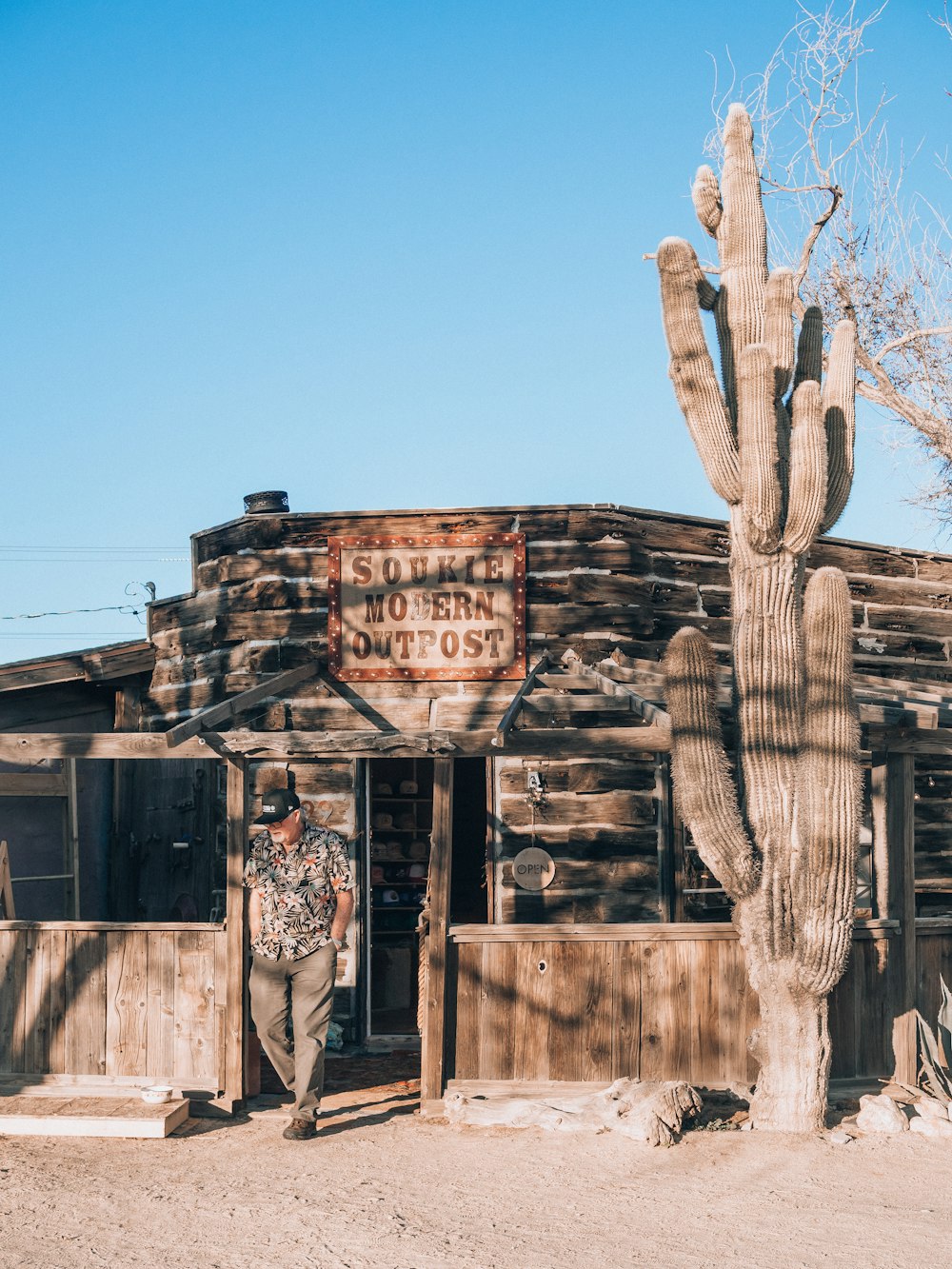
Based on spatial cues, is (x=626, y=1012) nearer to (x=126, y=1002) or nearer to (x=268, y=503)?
(x=126, y=1002)

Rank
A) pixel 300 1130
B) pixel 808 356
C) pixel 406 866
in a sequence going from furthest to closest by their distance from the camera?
pixel 406 866 → pixel 808 356 → pixel 300 1130

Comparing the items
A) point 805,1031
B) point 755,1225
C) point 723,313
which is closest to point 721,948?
point 805,1031

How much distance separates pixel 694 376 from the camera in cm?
779

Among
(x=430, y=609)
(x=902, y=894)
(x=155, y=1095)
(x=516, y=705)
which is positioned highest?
(x=430, y=609)

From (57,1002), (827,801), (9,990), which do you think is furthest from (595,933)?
(9,990)

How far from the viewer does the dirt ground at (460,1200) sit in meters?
5.26

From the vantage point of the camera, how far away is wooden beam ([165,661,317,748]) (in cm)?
779

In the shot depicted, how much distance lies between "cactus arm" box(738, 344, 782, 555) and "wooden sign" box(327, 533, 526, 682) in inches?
128

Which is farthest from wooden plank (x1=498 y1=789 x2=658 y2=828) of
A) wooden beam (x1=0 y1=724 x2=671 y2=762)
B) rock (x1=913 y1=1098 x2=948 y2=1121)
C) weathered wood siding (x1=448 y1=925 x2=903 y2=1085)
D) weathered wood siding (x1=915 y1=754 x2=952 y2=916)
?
rock (x1=913 y1=1098 x2=948 y2=1121)

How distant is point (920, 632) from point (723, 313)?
506 centimetres

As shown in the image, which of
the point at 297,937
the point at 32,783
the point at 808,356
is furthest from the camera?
the point at 32,783

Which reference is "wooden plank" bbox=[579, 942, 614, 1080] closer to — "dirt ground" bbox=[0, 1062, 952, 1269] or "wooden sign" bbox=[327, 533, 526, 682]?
"dirt ground" bbox=[0, 1062, 952, 1269]

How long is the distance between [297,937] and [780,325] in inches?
185

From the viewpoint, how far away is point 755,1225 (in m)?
5.67
